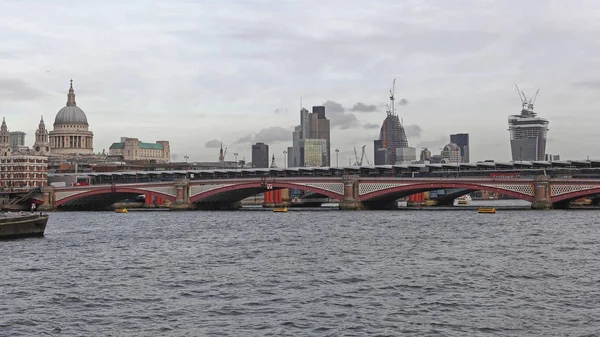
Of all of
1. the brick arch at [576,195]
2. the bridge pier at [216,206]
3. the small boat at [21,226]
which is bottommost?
the bridge pier at [216,206]

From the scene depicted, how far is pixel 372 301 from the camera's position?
41250mm

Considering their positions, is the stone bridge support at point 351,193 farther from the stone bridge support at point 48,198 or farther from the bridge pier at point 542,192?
the stone bridge support at point 48,198

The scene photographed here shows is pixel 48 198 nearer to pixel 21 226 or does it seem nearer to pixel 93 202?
pixel 93 202

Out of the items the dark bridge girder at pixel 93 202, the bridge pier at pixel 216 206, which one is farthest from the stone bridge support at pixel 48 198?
→ the bridge pier at pixel 216 206

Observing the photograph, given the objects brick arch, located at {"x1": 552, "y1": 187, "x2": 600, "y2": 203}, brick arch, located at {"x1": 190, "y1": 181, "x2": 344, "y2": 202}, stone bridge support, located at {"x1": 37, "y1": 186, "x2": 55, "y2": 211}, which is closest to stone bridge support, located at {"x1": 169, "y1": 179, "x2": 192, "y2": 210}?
brick arch, located at {"x1": 190, "y1": 181, "x2": 344, "y2": 202}

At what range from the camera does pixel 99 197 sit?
166500 millimetres

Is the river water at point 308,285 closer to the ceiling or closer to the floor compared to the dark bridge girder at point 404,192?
closer to the floor

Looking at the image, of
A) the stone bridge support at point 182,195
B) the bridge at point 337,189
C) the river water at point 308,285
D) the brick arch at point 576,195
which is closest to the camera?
the river water at point 308,285

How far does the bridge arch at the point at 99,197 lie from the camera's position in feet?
506

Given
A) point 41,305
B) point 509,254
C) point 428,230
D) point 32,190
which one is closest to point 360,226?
point 428,230

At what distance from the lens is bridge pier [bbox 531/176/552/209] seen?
123294 mm

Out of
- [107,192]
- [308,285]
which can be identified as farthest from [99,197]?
[308,285]

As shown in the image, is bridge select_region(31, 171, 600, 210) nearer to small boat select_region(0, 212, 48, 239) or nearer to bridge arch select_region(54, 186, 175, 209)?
bridge arch select_region(54, 186, 175, 209)

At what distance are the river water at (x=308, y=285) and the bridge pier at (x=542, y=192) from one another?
4465 cm
